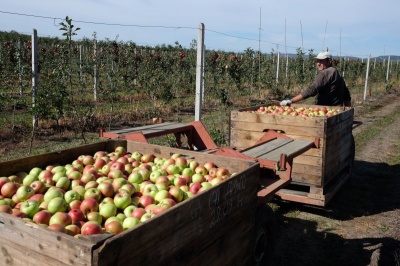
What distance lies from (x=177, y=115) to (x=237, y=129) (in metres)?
7.62

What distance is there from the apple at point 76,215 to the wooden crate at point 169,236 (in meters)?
0.35

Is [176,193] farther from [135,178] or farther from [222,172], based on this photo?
[222,172]

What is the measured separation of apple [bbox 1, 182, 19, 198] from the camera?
8.34 ft

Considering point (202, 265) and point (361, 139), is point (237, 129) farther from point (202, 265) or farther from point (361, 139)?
point (361, 139)

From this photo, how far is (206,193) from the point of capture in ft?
7.84

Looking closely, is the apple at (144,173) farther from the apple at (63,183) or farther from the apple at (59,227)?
the apple at (59,227)

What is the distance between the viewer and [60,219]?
83.5 inches

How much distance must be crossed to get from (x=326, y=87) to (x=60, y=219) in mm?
5787

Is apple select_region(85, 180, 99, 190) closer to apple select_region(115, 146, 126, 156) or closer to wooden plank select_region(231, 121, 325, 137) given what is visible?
apple select_region(115, 146, 126, 156)

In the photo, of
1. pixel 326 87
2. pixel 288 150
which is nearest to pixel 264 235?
pixel 288 150

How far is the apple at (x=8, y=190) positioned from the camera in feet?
8.34

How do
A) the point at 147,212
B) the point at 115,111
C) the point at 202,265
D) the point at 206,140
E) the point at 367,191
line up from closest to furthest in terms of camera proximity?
the point at 147,212 < the point at 202,265 < the point at 206,140 < the point at 367,191 < the point at 115,111

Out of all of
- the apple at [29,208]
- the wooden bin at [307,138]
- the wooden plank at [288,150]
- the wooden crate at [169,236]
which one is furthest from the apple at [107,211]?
the wooden bin at [307,138]

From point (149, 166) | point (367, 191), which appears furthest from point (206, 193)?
point (367, 191)
